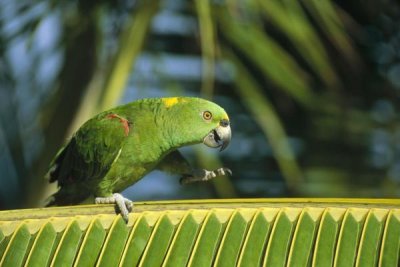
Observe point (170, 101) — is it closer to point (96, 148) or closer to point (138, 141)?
point (138, 141)

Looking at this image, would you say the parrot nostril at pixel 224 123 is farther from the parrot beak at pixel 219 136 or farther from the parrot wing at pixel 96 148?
the parrot wing at pixel 96 148

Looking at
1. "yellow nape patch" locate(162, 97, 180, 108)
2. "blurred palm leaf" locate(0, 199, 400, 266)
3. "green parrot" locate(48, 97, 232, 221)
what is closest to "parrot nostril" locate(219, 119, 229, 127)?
"green parrot" locate(48, 97, 232, 221)

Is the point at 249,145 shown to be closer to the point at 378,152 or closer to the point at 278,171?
the point at 278,171

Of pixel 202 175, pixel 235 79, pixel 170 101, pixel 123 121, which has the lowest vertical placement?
pixel 202 175

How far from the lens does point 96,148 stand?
270cm

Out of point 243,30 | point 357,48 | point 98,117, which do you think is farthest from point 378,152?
point 98,117

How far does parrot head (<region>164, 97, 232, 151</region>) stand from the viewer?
2.66 m

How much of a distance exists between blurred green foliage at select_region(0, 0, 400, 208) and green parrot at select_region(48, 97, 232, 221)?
3.58 feet

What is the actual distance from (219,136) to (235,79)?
64.8 inches

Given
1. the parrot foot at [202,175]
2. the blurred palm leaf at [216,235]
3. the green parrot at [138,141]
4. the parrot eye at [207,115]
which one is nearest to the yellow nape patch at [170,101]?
the green parrot at [138,141]

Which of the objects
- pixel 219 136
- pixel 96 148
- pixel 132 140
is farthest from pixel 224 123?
pixel 96 148

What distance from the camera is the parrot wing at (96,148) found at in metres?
2.69

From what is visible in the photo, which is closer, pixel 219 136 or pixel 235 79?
pixel 219 136

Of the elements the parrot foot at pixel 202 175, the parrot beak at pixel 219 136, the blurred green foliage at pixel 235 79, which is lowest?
the parrot foot at pixel 202 175
